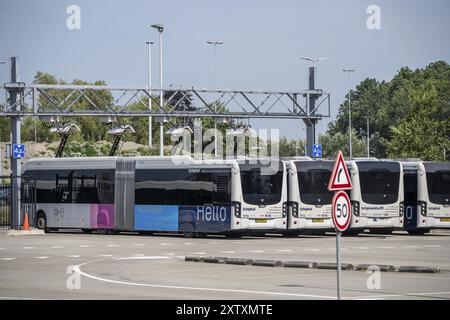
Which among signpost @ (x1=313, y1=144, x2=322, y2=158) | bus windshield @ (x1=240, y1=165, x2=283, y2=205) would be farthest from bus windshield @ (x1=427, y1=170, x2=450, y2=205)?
signpost @ (x1=313, y1=144, x2=322, y2=158)

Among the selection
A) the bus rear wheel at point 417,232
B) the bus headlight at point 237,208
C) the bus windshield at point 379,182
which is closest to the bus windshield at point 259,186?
the bus headlight at point 237,208

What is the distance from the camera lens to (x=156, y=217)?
44.7 metres

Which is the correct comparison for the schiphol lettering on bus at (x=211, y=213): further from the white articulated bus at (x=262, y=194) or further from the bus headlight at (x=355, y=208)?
the bus headlight at (x=355, y=208)

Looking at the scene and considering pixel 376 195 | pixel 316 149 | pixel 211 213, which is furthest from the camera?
pixel 316 149

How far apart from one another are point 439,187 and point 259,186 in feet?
26.1

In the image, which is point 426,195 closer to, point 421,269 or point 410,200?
point 410,200

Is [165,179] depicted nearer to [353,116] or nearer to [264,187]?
[264,187]

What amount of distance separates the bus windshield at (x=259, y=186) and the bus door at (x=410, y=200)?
6.11m

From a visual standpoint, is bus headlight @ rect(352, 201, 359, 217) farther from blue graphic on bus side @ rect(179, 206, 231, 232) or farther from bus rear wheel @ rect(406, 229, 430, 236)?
blue graphic on bus side @ rect(179, 206, 231, 232)

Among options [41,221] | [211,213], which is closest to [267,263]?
[211,213]

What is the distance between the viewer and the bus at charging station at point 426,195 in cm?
4497

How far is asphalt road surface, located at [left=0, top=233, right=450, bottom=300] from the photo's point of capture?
20.8 metres
